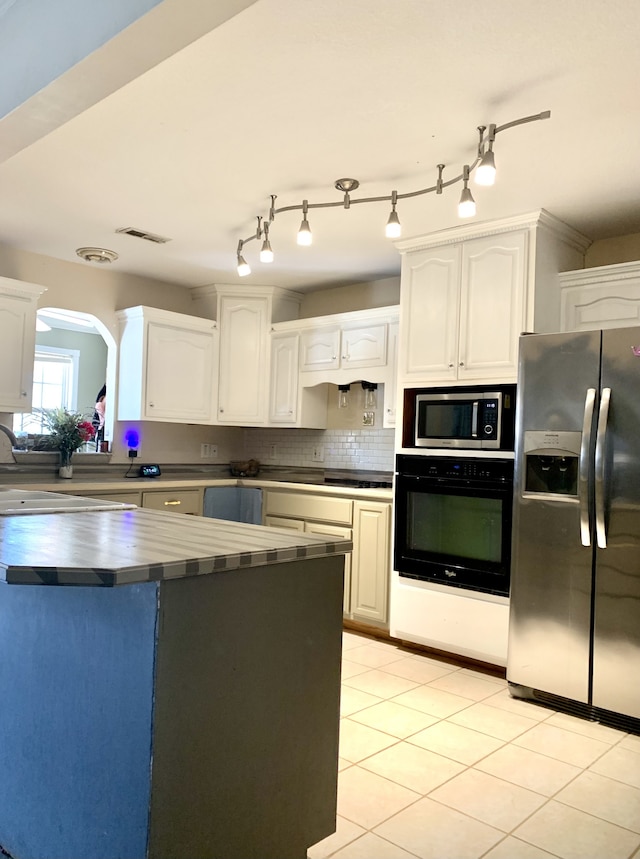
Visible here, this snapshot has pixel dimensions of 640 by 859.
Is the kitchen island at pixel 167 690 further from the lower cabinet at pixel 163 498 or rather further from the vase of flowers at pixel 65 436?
the vase of flowers at pixel 65 436

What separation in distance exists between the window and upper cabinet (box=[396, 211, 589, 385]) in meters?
4.41

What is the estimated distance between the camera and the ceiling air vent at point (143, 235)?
3.85 meters

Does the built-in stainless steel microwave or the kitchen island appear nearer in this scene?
the kitchen island

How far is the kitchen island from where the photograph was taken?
4.63ft

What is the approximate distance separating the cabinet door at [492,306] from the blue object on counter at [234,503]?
189cm

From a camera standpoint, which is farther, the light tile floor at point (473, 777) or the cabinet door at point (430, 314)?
the cabinet door at point (430, 314)

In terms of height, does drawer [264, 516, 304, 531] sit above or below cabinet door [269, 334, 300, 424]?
below

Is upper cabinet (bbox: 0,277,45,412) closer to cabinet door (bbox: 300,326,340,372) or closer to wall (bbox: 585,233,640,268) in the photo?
cabinet door (bbox: 300,326,340,372)

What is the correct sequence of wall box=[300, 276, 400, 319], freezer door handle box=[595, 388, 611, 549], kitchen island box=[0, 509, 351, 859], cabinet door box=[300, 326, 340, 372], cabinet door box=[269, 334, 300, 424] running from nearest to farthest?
kitchen island box=[0, 509, 351, 859]
freezer door handle box=[595, 388, 611, 549]
cabinet door box=[300, 326, 340, 372]
wall box=[300, 276, 400, 319]
cabinet door box=[269, 334, 300, 424]

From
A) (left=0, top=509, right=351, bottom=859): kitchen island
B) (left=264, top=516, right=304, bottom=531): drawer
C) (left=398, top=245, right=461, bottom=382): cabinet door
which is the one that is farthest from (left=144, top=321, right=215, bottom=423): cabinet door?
(left=0, top=509, right=351, bottom=859): kitchen island

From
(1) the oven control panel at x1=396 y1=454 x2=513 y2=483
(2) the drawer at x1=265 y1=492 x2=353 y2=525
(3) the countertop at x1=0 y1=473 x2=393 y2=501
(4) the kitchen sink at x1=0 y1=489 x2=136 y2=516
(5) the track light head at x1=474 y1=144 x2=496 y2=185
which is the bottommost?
(2) the drawer at x1=265 y1=492 x2=353 y2=525

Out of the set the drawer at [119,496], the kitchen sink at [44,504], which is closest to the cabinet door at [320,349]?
the drawer at [119,496]

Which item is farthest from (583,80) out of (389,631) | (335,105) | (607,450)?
(389,631)

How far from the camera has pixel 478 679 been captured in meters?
3.40
